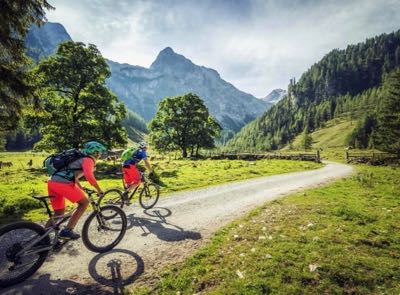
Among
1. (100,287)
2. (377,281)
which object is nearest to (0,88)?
(100,287)

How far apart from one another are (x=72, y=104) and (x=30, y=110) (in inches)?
727

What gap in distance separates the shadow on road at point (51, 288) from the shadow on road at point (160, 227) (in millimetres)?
3140

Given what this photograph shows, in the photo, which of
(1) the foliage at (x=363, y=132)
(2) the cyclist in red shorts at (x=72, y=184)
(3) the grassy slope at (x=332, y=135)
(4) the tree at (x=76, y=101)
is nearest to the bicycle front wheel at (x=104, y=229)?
(2) the cyclist in red shorts at (x=72, y=184)

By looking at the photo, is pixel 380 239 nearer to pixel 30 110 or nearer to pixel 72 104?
pixel 30 110

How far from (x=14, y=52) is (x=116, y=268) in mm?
11662

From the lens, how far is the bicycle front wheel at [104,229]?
7.13 m

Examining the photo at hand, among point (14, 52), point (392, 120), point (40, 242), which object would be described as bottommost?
point (40, 242)

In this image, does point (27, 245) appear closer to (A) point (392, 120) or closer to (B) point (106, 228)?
(B) point (106, 228)

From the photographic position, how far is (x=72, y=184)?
21.9ft

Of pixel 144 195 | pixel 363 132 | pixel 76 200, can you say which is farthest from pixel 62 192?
pixel 363 132

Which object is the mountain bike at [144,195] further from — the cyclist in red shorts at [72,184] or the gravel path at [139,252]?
the cyclist in red shorts at [72,184]

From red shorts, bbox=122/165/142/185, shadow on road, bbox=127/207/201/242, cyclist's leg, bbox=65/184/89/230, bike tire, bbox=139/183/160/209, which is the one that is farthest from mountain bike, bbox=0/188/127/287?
bike tire, bbox=139/183/160/209

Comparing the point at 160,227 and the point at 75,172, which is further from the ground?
the point at 75,172

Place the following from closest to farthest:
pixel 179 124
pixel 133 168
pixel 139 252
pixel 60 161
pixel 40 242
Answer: pixel 40 242 → pixel 60 161 → pixel 139 252 → pixel 133 168 → pixel 179 124
